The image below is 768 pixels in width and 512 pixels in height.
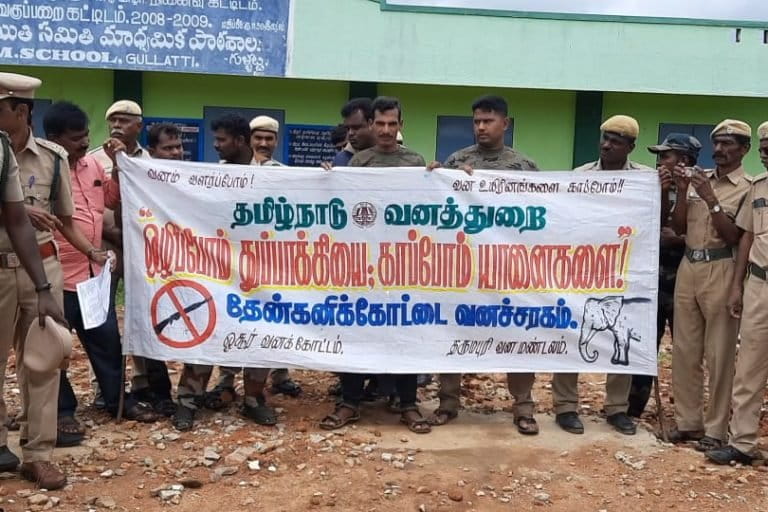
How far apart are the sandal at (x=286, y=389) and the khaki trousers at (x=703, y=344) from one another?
2.58m

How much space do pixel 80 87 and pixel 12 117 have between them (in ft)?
28.6

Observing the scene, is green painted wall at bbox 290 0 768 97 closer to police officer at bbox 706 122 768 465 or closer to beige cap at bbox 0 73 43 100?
police officer at bbox 706 122 768 465

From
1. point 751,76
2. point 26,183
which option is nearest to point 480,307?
point 26,183

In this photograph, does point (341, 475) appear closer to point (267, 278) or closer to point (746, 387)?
point (267, 278)

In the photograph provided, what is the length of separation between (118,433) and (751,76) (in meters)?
11.4

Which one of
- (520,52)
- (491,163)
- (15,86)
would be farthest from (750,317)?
(520,52)

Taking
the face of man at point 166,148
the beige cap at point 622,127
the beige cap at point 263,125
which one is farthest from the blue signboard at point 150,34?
the beige cap at point 622,127

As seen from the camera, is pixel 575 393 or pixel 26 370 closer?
pixel 26 370

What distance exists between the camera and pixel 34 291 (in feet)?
12.5

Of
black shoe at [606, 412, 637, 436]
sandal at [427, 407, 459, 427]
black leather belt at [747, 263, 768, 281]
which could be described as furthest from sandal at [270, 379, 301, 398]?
black leather belt at [747, 263, 768, 281]

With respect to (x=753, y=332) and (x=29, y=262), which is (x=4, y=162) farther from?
(x=753, y=332)

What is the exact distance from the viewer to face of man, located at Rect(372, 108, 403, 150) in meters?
4.68

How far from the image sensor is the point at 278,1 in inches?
447

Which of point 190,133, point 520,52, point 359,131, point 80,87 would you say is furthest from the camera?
point 190,133
